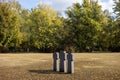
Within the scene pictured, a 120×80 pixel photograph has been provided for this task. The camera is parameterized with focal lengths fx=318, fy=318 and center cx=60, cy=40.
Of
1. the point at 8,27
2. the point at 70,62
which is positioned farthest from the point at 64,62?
the point at 8,27

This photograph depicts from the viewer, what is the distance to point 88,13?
60094 mm

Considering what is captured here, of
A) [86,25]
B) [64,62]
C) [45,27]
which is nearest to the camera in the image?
[64,62]

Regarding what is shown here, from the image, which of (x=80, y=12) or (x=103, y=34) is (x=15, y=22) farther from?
(x=103, y=34)

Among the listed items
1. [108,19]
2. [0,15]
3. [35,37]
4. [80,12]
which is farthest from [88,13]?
[0,15]

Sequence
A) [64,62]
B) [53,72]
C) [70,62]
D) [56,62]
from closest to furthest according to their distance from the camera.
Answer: [70,62] → [53,72] → [64,62] → [56,62]

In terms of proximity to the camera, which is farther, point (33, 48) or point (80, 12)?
point (33, 48)

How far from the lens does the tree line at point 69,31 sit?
56.5 metres

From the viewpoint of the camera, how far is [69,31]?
2379 inches

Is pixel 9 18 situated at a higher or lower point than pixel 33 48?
higher

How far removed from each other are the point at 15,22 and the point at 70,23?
11003mm

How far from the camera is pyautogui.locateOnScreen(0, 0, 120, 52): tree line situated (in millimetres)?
56500

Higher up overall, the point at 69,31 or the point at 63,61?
the point at 69,31

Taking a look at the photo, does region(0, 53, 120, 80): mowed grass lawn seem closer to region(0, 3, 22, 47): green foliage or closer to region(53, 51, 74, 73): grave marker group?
region(53, 51, 74, 73): grave marker group

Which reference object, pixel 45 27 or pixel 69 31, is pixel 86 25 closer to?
pixel 69 31
